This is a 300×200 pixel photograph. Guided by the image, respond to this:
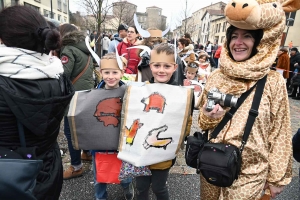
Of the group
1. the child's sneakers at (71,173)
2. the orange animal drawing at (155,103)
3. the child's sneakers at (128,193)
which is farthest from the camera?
the child's sneakers at (71,173)

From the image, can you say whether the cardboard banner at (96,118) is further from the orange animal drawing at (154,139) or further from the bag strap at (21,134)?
the bag strap at (21,134)

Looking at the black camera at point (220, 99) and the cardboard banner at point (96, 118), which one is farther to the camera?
the cardboard banner at point (96, 118)

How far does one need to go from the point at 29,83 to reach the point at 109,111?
84 cm

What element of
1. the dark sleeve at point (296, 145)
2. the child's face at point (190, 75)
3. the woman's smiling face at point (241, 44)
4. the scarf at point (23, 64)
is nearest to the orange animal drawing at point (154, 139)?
the woman's smiling face at point (241, 44)

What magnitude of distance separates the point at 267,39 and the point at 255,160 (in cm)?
79

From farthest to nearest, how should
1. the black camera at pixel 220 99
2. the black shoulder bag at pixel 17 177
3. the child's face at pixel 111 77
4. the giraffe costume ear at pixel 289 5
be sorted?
the child's face at pixel 111 77
the giraffe costume ear at pixel 289 5
the black camera at pixel 220 99
the black shoulder bag at pixel 17 177

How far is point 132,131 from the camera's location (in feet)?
6.08

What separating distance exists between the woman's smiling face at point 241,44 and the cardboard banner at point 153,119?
0.48 m

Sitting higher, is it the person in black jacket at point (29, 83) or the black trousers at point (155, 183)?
the person in black jacket at point (29, 83)

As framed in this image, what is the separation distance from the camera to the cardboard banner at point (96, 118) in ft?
6.42

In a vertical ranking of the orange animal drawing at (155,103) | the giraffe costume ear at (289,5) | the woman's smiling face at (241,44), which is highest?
the giraffe costume ear at (289,5)

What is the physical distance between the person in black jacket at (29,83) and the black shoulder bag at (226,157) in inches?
38.7

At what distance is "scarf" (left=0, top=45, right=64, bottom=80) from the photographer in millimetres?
1190

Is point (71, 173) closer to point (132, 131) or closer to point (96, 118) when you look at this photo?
point (96, 118)
